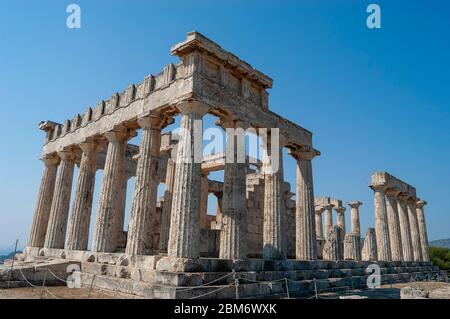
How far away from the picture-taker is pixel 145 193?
13.4 m

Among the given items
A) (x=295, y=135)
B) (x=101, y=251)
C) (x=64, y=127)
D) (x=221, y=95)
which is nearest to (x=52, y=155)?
(x=64, y=127)

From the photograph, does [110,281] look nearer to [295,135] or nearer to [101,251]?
[101,251]

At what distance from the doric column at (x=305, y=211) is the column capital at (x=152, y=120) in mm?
7876

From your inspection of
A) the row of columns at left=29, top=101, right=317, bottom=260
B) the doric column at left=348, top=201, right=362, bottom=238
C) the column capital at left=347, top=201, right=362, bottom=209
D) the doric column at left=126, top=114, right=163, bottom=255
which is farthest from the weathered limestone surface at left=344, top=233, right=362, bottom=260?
the doric column at left=126, top=114, right=163, bottom=255

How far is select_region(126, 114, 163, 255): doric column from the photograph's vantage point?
12836mm

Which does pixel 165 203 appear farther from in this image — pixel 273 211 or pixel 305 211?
pixel 305 211

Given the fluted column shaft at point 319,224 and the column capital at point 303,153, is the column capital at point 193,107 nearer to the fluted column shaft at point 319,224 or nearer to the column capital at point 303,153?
the column capital at point 303,153

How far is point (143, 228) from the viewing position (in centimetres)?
1298

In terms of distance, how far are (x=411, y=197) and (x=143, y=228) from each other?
2611cm

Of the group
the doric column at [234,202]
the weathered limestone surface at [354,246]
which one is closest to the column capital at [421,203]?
the weathered limestone surface at [354,246]

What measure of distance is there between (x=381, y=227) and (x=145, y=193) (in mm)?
18803

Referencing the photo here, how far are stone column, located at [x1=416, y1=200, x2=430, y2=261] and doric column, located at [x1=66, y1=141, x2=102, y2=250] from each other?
30.4 meters

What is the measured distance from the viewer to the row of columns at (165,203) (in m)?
11.5

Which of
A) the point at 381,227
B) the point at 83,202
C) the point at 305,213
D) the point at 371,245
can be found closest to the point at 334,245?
the point at 305,213
